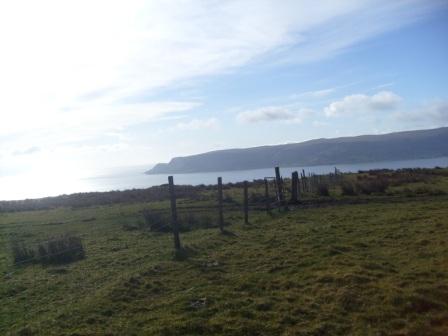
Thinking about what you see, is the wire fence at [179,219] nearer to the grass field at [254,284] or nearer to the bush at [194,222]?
the bush at [194,222]

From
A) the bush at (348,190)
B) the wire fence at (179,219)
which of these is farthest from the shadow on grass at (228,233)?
the bush at (348,190)

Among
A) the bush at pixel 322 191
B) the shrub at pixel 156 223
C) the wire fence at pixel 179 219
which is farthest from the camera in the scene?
the bush at pixel 322 191

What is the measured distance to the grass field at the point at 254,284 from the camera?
750cm

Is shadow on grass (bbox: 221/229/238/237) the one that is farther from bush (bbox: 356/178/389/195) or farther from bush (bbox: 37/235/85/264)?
bush (bbox: 356/178/389/195)

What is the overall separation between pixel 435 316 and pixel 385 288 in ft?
4.28

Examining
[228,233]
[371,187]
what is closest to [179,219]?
[228,233]

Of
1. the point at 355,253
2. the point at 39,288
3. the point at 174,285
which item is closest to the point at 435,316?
the point at 355,253

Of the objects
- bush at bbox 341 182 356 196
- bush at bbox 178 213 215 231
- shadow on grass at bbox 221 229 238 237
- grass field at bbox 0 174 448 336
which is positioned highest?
bush at bbox 341 182 356 196

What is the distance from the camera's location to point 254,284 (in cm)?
963

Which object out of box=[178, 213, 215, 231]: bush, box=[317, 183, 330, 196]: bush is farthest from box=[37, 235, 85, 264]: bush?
box=[317, 183, 330, 196]: bush

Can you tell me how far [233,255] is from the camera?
511 inches

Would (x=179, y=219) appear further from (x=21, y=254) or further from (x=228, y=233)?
(x=21, y=254)

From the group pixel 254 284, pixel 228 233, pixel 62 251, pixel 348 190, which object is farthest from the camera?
pixel 348 190

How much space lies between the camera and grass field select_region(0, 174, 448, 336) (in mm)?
7504
